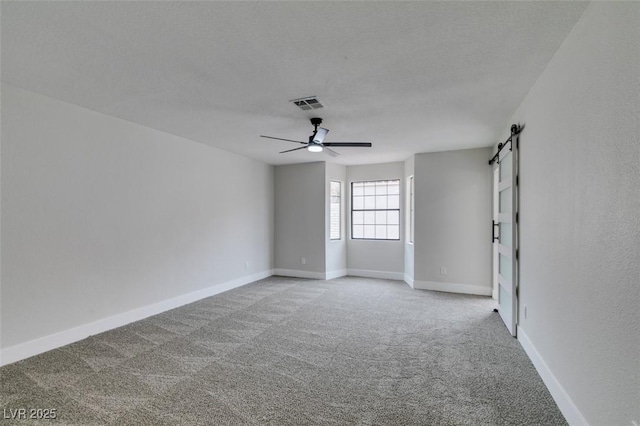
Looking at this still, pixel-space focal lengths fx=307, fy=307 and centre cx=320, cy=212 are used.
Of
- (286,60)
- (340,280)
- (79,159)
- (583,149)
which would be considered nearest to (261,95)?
(286,60)

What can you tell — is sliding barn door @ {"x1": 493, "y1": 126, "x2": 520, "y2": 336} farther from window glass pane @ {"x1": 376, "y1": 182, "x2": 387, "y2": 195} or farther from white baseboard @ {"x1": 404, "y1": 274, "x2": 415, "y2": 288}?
window glass pane @ {"x1": 376, "y1": 182, "x2": 387, "y2": 195}

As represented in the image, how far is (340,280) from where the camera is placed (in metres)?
6.56

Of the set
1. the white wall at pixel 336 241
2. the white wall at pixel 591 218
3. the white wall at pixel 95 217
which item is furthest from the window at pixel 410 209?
the white wall at pixel 95 217

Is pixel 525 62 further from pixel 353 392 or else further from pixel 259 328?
pixel 259 328

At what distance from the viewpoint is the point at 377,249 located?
688 cm

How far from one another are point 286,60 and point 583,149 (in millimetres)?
2092

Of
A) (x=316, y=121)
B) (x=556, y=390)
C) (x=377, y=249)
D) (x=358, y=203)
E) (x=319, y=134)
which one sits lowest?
(x=556, y=390)

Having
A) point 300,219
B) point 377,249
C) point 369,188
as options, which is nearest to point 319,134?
point 300,219

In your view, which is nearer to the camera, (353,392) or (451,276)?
(353,392)

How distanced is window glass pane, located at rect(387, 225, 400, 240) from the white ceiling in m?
3.26

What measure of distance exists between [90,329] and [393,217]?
5.57 m

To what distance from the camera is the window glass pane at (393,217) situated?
6.82 m

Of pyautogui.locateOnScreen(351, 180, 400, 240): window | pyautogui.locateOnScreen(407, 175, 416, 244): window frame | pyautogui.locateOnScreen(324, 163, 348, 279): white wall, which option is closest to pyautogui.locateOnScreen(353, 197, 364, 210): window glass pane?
pyautogui.locateOnScreen(351, 180, 400, 240): window

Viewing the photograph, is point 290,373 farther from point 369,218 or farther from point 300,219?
point 369,218
